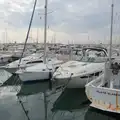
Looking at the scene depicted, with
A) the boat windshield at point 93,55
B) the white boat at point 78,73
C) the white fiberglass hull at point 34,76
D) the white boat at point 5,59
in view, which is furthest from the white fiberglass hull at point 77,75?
the white boat at point 5,59

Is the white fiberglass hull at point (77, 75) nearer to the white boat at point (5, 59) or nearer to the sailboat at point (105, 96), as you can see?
the sailboat at point (105, 96)

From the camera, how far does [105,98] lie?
838 cm

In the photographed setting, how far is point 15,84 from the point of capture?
52.9 feet

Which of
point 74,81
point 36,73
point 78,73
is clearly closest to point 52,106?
point 74,81

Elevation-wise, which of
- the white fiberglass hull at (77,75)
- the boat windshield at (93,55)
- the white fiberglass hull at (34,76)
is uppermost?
the boat windshield at (93,55)

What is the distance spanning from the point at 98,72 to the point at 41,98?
385 cm

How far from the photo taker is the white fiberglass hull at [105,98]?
322 inches

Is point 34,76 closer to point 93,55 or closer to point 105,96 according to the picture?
point 93,55

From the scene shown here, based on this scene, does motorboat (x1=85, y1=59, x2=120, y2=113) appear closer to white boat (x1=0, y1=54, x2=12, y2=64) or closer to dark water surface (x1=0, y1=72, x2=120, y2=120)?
dark water surface (x1=0, y1=72, x2=120, y2=120)

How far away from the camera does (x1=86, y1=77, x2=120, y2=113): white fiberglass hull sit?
26.8 feet

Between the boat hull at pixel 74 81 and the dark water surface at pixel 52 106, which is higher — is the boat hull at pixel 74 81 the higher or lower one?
the higher one

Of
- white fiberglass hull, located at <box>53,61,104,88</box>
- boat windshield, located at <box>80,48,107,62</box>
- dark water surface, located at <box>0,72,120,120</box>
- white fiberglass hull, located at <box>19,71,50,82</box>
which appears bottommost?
dark water surface, located at <box>0,72,120,120</box>

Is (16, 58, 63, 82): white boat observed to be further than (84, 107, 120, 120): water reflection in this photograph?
Yes

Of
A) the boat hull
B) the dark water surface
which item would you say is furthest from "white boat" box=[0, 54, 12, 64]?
the boat hull
